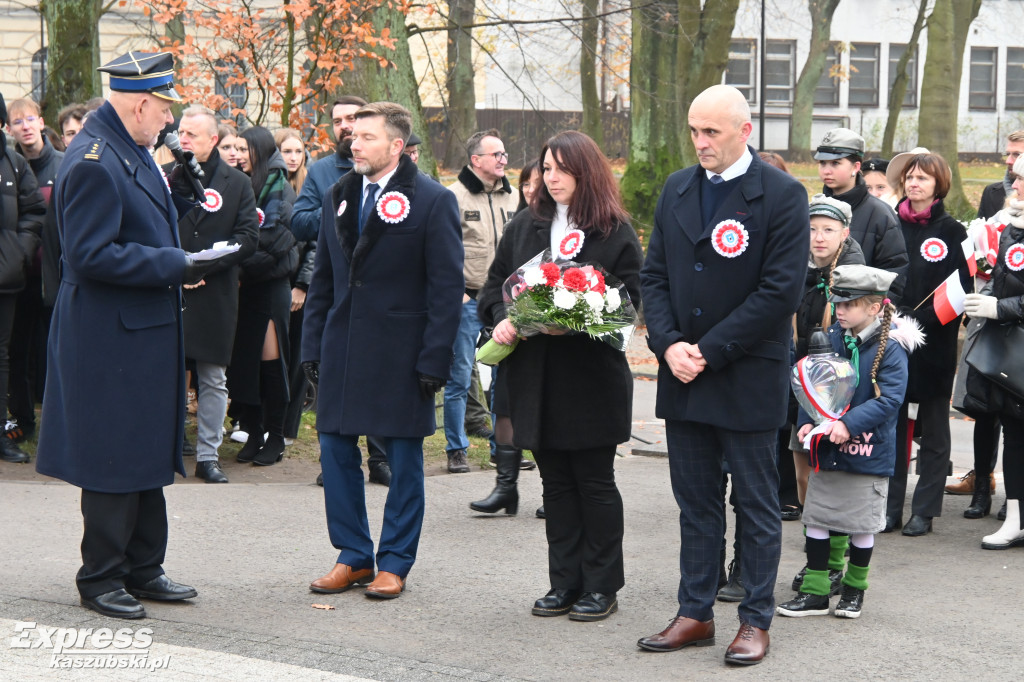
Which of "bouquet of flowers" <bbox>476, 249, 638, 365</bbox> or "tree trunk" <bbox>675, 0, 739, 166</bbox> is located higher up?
"tree trunk" <bbox>675, 0, 739, 166</bbox>

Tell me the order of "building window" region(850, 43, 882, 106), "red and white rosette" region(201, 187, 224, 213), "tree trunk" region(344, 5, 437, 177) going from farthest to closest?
"building window" region(850, 43, 882, 106)
"tree trunk" region(344, 5, 437, 177)
"red and white rosette" region(201, 187, 224, 213)

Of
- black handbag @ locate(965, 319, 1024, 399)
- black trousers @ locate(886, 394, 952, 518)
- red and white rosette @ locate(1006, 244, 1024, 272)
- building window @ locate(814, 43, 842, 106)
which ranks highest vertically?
building window @ locate(814, 43, 842, 106)

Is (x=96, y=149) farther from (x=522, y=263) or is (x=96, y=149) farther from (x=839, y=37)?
(x=839, y=37)

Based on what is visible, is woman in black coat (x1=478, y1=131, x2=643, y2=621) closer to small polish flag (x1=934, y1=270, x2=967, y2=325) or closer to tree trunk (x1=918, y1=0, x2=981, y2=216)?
small polish flag (x1=934, y1=270, x2=967, y2=325)

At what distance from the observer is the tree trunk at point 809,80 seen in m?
41.3

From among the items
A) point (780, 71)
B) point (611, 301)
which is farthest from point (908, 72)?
point (611, 301)

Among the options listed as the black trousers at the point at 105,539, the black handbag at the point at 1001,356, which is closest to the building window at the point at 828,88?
the black handbag at the point at 1001,356

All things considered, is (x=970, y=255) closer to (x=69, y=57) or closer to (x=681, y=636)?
(x=681, y=636)

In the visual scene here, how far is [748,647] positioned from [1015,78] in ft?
157

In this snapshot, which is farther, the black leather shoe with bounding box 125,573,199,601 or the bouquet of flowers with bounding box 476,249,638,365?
the black leather shoe with bounding box 125,573,199,601

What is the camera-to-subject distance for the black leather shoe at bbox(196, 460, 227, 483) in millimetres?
8031

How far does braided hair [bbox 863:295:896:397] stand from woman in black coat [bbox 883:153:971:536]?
4.97 feet

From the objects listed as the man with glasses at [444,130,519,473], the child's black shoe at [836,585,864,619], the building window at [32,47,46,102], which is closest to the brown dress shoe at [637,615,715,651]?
the child's black shoe at [836,585,864,619]

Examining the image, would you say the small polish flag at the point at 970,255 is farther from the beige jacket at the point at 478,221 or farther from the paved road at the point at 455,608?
the beige jacket at the point at 478,221
